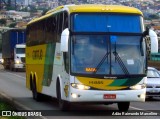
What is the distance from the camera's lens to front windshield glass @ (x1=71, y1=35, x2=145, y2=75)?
15.3m

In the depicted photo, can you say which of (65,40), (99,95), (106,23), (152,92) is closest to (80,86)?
(99,95)

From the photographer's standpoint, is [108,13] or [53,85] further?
[53,85]

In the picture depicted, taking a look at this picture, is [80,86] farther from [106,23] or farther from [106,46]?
[106,23]

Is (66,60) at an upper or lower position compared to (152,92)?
upper

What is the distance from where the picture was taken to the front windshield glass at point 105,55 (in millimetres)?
15258

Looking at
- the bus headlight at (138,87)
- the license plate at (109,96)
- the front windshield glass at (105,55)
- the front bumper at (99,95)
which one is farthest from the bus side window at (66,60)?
the bus headlight at (138,87)

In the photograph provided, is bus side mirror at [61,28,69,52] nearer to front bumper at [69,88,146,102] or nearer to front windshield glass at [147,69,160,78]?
front bumper at [69,88,146,102]

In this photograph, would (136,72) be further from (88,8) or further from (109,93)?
(88,8)

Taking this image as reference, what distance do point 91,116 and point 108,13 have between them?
292 centimetres

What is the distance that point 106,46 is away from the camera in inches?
608

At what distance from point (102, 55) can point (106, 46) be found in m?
0.29

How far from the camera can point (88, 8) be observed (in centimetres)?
1600

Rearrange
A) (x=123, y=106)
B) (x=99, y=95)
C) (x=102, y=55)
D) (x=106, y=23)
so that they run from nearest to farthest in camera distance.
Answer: (x=99, y=95)
(x=102, y=55)
(x=106, y=23)
(x=123, y=106)

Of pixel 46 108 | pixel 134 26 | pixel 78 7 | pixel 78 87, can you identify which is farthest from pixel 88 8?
pixel 46 108
